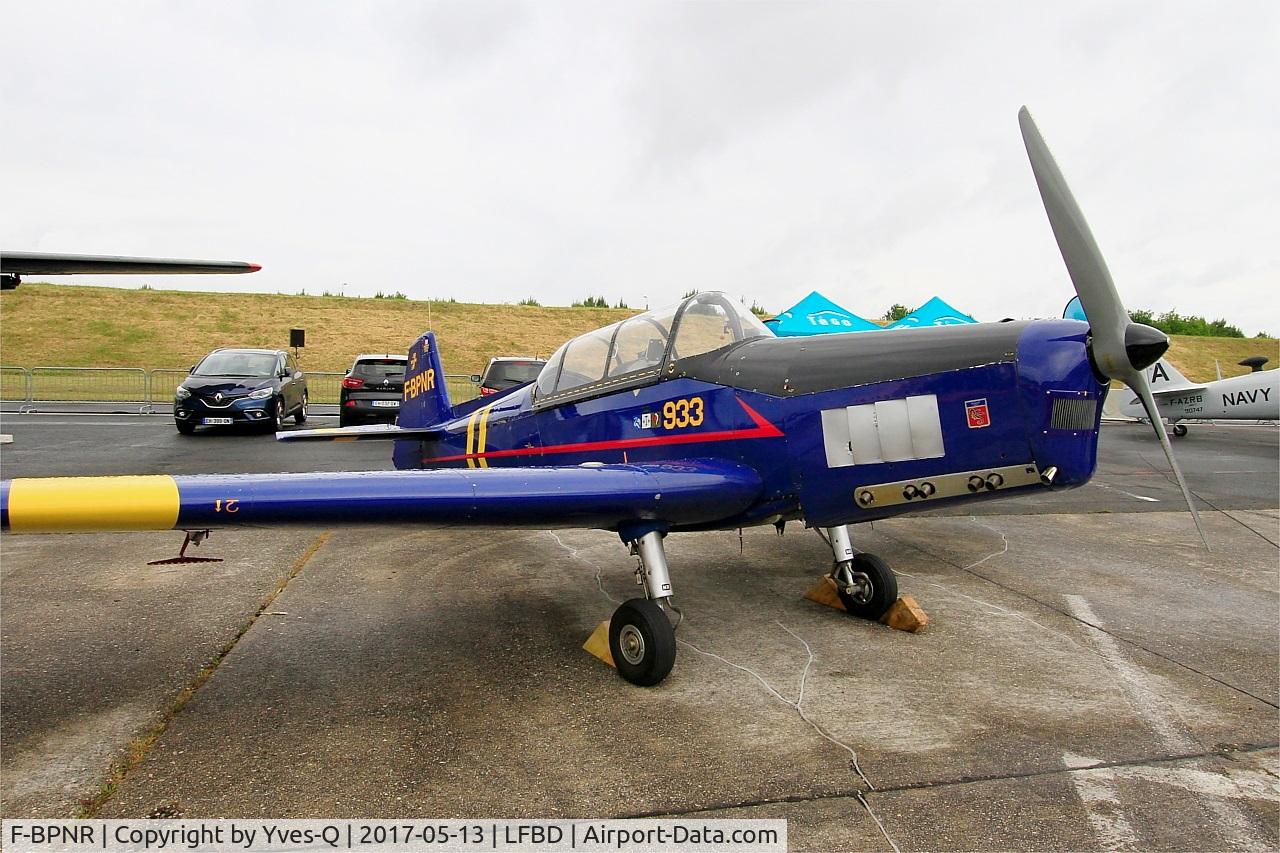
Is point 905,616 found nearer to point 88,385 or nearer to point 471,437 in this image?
point 471,437

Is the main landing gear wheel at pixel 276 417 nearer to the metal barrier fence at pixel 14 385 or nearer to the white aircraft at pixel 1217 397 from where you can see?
the metal barrier fence at pixel 14 385

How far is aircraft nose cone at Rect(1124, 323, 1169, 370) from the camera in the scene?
3232 mm

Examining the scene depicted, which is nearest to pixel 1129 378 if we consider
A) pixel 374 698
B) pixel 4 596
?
pixel 374 698

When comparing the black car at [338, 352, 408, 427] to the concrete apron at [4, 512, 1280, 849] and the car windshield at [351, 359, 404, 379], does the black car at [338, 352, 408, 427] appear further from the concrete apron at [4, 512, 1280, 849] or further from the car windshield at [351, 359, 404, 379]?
the concrete apron at [4, 512, 1280, 849]

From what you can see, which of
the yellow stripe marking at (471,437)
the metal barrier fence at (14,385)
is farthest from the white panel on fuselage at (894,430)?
the metal barrier fence at (14,385)

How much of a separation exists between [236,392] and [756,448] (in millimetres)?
13422

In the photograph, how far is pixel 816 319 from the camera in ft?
46.4

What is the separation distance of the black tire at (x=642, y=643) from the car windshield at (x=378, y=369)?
13.3 m

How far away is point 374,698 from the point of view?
3664 mm

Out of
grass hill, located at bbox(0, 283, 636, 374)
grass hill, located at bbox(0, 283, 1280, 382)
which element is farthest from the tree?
grass hill, located at bbox(0, 283, 636, 374)

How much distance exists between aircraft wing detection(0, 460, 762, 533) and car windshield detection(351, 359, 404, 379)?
1300 centimetres

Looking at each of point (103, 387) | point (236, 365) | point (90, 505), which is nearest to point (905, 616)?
point (90, 505)

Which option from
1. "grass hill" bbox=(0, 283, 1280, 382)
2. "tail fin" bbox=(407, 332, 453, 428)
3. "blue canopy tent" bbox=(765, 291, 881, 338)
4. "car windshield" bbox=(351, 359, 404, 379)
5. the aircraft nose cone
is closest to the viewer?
the aircraft nose cone

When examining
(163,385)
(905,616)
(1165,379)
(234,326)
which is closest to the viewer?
(905,616)
